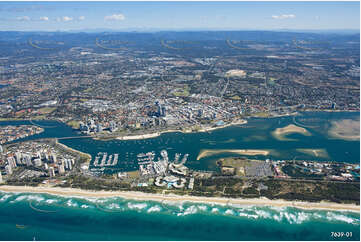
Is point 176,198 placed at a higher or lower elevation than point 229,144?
lower

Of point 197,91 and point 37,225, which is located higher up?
point 197,91

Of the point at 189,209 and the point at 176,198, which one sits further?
the point at 176,198

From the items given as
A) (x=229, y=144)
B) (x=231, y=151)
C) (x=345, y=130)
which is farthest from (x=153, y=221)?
(x=345, y=130)

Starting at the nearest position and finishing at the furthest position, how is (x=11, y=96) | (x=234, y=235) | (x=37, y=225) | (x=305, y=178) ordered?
(x=234, y=235) < (x=37, y=225) < (x=305, y=178) < (x=11, y=96)

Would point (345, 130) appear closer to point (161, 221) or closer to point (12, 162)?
point (161, 221)

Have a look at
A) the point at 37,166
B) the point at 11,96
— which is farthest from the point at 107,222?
the point at 11,96

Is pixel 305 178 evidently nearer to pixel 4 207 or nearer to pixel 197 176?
pixel 197 176
